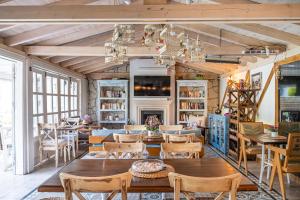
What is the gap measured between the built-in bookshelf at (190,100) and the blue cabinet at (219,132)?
1316 millimetres

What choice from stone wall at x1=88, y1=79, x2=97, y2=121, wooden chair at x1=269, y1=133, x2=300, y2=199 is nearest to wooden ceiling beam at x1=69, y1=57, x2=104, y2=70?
stone wall at x1=88, y1=79, x2=97, y2=121

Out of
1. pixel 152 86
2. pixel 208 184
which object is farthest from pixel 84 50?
pixel 208 184

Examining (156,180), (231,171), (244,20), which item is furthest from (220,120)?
(156,180)

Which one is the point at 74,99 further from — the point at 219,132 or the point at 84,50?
the point at 219,132

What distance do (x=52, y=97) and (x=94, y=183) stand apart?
569 centimetres

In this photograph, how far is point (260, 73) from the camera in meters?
6.02

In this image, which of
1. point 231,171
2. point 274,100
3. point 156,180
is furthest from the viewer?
point 274,100

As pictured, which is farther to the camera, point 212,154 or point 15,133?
point 212,154

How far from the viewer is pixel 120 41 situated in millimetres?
3666

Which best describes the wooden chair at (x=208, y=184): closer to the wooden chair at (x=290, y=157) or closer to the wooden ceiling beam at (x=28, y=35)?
the wooden chair at (x=290, y=157)

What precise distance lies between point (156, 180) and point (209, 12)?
1997 mm

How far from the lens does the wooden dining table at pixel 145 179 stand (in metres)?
1.91

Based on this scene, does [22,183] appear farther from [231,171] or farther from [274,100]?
[274,100]

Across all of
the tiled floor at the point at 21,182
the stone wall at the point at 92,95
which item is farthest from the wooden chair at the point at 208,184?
the stone wall at the point at 92,95
